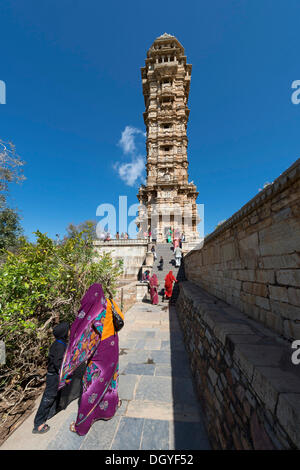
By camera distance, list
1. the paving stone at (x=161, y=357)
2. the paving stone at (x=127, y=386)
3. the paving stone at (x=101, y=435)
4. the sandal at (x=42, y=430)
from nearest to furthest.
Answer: the paving stone at (x=101, y=435) → the sandal at (x=42, y=430) → the paving stone at (x=127, y=386) → the paving stone at (x=161, y=357)

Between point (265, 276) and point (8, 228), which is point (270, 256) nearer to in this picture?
point (265, 276)

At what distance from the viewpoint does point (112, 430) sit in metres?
2.38

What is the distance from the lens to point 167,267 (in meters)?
13.6

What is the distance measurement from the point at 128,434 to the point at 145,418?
0.34 m

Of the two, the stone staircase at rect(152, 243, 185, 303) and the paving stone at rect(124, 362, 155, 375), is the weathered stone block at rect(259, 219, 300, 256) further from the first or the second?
the stone staircase at rect(152, 243, 185, 303)

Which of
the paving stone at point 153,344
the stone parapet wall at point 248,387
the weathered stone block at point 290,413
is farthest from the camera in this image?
the paving stone at point 153,344

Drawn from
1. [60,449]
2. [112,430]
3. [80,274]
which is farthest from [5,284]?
[112,430]

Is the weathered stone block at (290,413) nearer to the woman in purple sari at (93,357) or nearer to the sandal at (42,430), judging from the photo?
the woman in purple sari at (93,357)

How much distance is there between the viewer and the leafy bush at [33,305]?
2.97 meters

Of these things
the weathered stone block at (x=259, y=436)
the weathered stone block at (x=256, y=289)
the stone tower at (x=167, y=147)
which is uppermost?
the stone tower at (x=167, y=147)

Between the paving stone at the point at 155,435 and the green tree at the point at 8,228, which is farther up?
the green tree at the point at 8,228

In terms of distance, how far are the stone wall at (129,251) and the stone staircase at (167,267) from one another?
63.1 inches

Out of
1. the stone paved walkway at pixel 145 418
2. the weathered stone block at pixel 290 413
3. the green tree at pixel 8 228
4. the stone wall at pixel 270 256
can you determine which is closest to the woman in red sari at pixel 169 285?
the stone paved walkway at pixel 145 418
